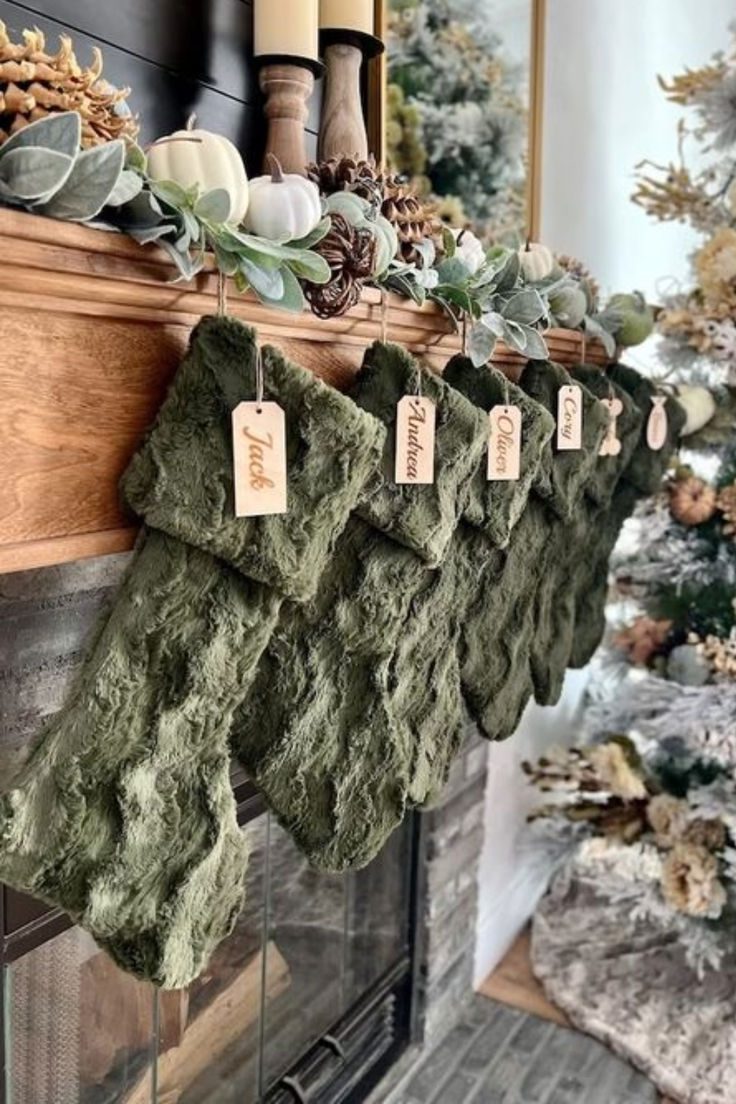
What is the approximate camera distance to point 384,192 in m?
1.07

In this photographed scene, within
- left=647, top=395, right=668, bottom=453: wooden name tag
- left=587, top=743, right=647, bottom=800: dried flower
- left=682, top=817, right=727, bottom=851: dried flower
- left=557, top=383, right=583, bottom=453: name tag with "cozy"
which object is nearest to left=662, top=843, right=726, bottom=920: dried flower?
left=682, top=817, right=727, bottom=851: dried flower

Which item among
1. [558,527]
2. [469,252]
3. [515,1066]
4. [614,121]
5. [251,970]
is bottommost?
[515,1066]

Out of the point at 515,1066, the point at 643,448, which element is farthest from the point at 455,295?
the point at 515,1066

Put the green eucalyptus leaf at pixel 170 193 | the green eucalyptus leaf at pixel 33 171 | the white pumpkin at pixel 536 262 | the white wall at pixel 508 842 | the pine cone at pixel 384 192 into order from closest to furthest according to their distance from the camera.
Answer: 1. the green eucalyptus leaf at pixel 33 171
2. the green eucalyptus leaf at pixel 170 193
3. the pine cone at pixel 384 192
4. the white pumpkin at pixel 536 262
5. the white wall at pixel 508 842

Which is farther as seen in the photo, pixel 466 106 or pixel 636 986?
pixel 636 986

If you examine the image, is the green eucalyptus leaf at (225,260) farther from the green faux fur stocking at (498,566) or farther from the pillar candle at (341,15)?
the pillar candle at (341,15)

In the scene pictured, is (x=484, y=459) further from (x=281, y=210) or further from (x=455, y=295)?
(x=281, y=210)

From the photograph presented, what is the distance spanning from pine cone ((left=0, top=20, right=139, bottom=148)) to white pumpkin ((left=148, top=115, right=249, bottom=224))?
0.06 metres

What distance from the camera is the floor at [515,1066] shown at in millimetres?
1890

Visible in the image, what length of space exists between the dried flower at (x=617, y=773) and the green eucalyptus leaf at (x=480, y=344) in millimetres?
1210

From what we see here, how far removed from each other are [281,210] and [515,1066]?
176cm

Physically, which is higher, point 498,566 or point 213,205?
point 213,205

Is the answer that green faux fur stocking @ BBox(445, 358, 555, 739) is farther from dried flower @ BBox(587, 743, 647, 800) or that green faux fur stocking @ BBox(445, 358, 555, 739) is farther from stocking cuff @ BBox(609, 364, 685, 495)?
dried flower @ BBox(587, 743, 647, 800)

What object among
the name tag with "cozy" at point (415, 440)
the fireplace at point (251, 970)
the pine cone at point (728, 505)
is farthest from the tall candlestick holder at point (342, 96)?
the pine cone at point (728, 505)
